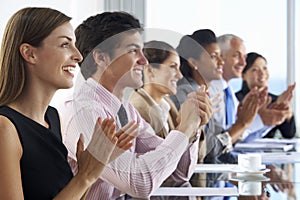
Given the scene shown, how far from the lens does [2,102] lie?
1211mm

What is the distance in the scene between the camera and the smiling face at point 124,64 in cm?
168

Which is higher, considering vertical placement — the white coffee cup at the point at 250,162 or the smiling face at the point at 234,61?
the smiling face at the point at 234,61

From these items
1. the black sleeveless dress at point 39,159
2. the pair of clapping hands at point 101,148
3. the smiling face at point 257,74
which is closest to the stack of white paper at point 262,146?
the smiling face at point 257,74

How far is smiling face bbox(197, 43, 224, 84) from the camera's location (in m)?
2.58

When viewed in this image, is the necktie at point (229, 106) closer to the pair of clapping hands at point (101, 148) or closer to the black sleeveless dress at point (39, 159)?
the pair of clapping hands at point (101, 148)

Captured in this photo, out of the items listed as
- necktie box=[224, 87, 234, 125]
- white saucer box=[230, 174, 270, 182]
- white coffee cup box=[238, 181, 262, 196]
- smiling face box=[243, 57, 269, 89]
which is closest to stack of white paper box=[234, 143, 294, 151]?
necktie box=[224, 87, 234, 125]

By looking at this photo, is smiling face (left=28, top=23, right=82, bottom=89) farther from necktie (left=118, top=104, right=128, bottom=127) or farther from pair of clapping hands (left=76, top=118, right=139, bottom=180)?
necktie (left=118, top=104, right=128, bottom=127)

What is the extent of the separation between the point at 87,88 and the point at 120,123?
17 centimetres

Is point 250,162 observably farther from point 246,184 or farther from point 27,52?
point 27,52

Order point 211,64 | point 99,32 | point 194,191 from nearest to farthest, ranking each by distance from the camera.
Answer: point 194,191 < point 99,32 < point 211,64

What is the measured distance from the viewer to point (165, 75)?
7.20 ft

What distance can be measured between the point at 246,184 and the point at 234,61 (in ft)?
5.07

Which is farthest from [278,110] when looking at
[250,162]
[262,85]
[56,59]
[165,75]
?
[56,59]

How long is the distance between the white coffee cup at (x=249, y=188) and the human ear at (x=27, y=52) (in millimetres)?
591
